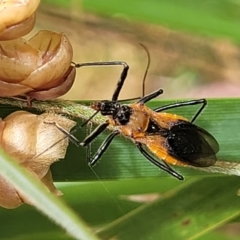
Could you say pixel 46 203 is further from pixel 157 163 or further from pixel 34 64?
pixel 157 163

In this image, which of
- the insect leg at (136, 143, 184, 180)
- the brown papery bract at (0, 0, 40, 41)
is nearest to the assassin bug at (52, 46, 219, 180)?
the insect leg at (136, 143, 184, 180)

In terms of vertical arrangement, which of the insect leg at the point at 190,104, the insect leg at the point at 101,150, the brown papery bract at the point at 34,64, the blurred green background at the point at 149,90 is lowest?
the blurred green background at the point at 149,90

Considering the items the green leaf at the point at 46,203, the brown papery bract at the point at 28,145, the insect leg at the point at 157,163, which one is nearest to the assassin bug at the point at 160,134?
the insect leg at the point at 157,163

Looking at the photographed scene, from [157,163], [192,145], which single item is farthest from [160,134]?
[157,163]

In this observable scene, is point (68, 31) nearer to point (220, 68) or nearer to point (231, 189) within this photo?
point (220, 68)

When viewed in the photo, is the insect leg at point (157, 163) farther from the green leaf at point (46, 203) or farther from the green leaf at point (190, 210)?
the green leaf at point (46, 203)

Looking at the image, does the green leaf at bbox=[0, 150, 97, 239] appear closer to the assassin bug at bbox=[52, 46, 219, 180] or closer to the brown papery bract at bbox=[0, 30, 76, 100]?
the brown papery bract at bbox=[0, 30, 76, 100]
